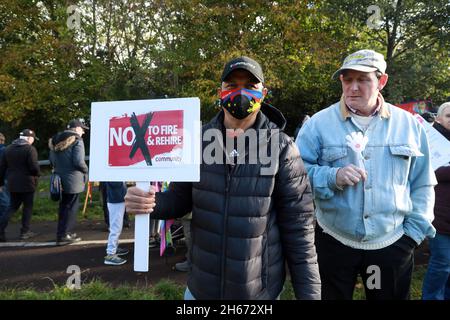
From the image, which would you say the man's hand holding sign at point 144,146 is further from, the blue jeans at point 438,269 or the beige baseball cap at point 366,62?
the blue jeans at point 438,269

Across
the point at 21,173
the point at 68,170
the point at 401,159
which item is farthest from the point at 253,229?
the point at 21,173

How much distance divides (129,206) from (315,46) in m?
9.01

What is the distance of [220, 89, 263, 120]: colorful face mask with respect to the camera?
Result: 1.96 metres

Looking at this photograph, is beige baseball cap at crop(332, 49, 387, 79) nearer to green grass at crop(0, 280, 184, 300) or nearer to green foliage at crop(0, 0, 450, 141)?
green grass at crop(0, 280, 184, 300)

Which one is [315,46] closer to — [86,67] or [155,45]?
[155,45]

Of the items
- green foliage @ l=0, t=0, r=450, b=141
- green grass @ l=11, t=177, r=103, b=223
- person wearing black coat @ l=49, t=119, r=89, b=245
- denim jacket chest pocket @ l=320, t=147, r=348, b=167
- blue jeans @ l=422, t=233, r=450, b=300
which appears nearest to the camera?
denim jacket chest pocket @ l=320, t=147, r=348, b=167

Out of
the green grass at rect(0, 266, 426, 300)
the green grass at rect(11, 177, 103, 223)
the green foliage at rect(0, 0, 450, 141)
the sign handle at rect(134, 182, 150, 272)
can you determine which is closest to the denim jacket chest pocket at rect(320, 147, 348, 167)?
the sign handle at rect(134, 182, 150, 272)

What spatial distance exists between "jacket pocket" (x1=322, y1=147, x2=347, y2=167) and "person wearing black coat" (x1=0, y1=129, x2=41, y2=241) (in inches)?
234

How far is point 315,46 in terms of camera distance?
983 cm

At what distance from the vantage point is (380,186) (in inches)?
91.3

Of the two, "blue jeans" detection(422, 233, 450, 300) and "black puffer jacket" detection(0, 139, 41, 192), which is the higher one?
"black puffer jacket" detection(0, 139, 41, 192)

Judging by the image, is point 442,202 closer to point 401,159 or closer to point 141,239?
point 401,159

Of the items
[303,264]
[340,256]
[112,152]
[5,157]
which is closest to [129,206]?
[112,152]

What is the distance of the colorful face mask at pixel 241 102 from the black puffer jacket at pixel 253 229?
106 millimetres
